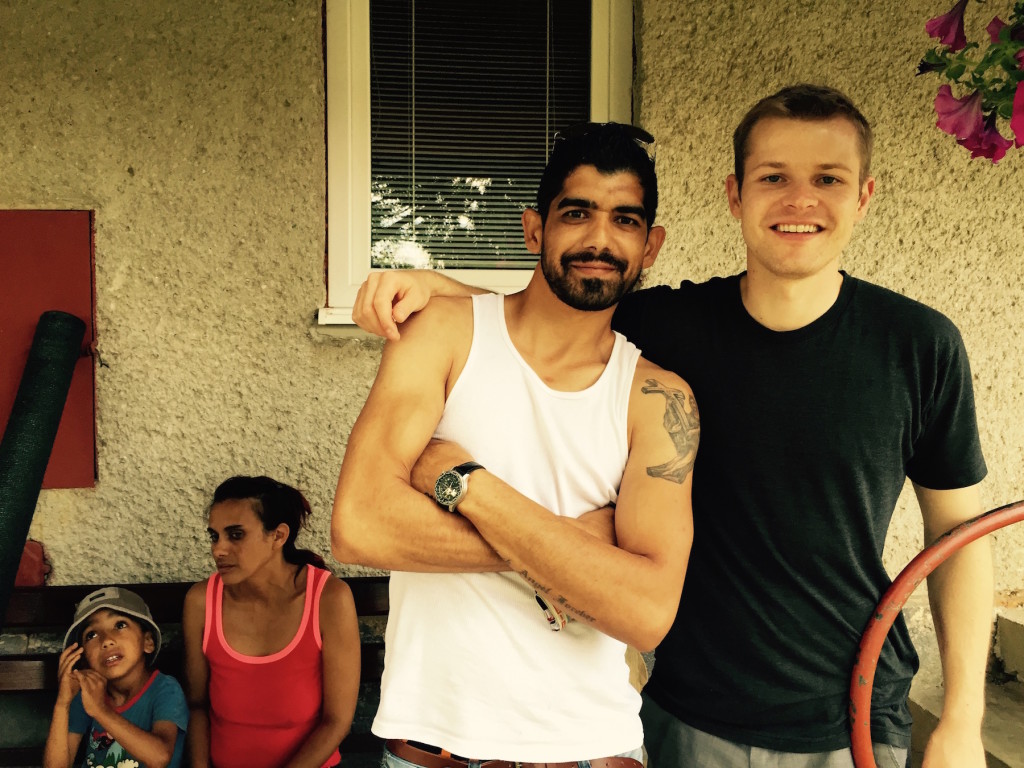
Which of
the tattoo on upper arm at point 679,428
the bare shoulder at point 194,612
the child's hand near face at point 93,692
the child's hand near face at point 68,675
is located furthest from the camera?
the bare shoulder at point 194,612

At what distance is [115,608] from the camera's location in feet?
10.3

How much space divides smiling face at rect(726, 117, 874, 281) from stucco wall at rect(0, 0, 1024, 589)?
5.19ft

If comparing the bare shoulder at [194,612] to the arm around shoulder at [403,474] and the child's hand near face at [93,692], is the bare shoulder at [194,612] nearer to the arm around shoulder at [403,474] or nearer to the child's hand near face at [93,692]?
the child's hand near face at [93,692]

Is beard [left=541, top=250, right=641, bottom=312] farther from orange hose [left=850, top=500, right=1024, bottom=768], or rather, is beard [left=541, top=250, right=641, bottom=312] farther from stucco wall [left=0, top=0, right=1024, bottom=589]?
stucco wall [left=0, top=0, right=1024, bottom=589]

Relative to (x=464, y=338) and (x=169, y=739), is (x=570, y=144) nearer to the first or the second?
(x=464, y=338)

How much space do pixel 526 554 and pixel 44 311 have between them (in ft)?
8.82

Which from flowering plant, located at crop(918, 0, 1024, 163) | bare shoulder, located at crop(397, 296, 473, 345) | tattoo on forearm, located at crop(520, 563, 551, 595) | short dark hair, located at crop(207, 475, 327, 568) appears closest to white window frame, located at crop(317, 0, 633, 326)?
short dark hair, located at crop(207, 475, 327, 568)

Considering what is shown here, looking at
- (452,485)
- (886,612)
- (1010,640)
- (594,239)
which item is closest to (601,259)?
(594,239)

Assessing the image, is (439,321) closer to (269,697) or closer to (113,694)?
(269,697)

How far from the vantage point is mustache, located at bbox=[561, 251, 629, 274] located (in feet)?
6.17

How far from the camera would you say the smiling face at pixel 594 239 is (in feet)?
6.17

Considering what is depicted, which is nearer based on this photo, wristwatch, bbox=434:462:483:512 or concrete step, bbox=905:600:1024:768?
wristwatch, bbox=434:462:483:512

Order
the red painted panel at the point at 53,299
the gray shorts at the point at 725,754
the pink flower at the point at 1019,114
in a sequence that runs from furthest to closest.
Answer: the red painted panel at the point at 53,299 → the gray shorts at the point at 725,754 → the pink flower at the point at 1019,114

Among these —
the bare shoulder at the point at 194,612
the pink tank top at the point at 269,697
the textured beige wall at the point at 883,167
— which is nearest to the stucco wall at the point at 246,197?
the textured beige wall at the point at 883,167
